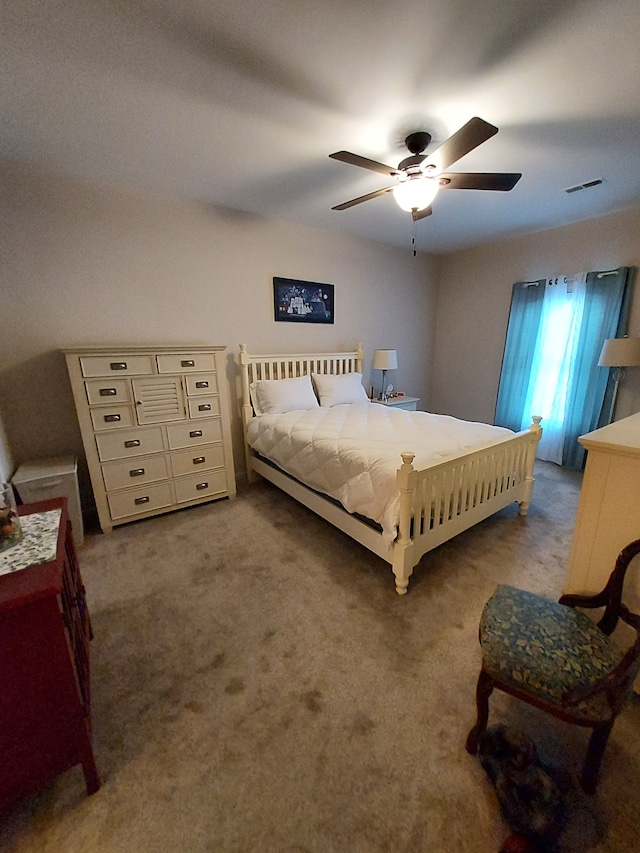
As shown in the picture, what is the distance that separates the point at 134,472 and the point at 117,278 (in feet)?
5.07

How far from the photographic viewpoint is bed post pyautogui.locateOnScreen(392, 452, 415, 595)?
1708 millimetres

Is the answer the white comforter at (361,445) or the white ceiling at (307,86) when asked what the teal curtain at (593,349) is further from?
the white comforter at (361,445)

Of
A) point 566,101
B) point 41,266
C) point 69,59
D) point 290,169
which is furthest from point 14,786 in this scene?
point 566,101

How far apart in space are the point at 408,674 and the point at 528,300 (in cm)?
402

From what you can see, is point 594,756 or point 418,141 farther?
point 418,141

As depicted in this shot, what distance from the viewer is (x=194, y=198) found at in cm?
283

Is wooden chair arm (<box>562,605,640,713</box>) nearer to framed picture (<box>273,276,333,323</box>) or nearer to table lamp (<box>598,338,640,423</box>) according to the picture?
table lamp (<box>598,338,640,423</box>)

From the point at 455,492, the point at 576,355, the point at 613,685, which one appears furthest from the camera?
the point at 576,355

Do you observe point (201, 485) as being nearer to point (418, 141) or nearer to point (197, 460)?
point (197, 460)

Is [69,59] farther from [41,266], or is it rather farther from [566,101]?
[566,101]

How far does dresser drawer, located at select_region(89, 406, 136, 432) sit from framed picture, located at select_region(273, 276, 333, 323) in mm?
1752

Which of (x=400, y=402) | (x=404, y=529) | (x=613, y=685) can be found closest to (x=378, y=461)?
(x=404, y=529)

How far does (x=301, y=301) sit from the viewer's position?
12.0ft

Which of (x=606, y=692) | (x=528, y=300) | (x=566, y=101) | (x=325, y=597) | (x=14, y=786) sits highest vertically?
(x=566, y=101)
